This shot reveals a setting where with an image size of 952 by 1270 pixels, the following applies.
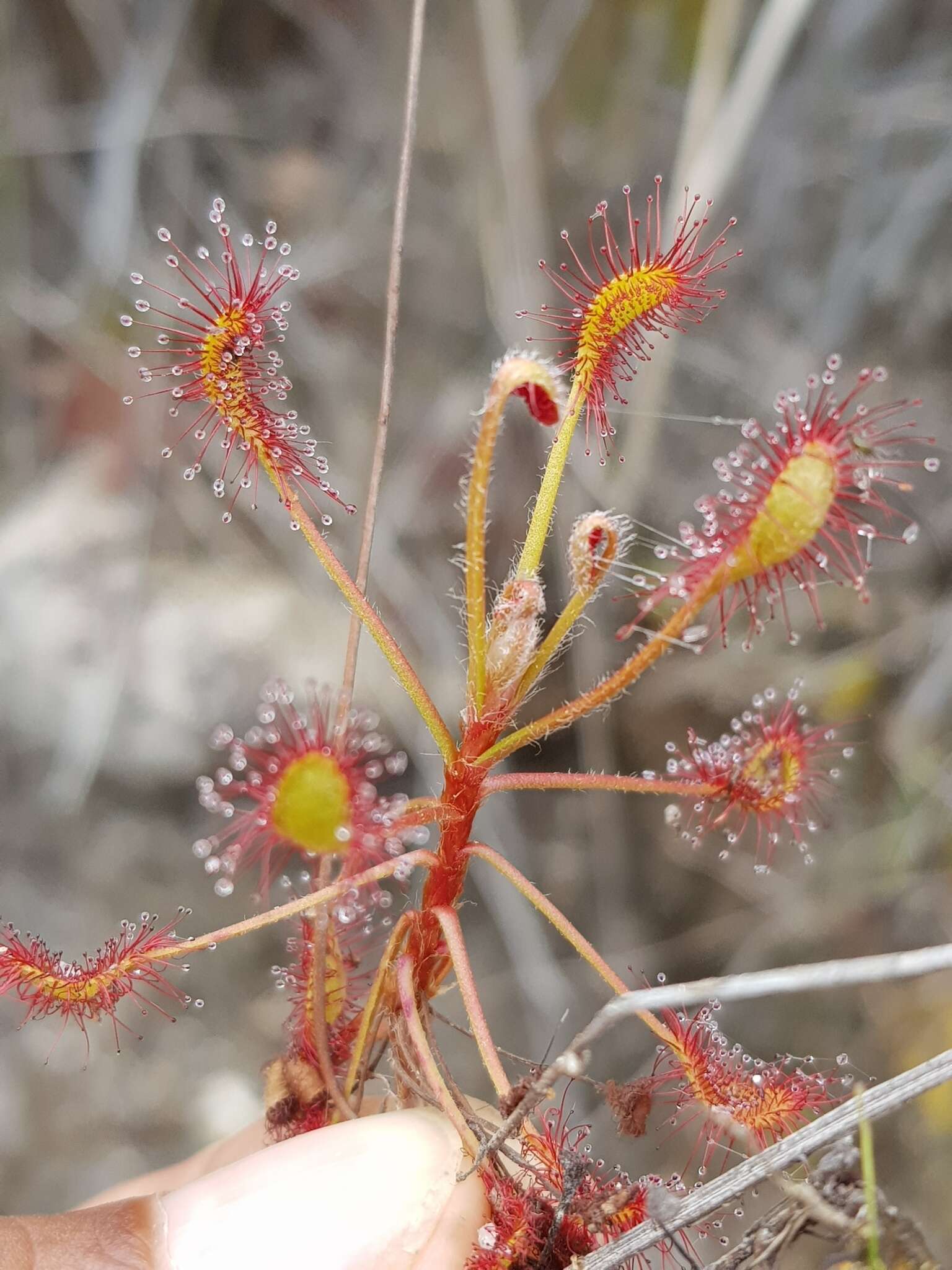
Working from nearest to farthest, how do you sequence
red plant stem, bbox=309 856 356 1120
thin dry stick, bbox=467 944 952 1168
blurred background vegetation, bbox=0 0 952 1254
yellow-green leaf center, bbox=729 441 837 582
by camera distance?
thin dry stick, bbox=467 944 952 1168, yellow-green leaf center, bbox=729 441 837 582, red plant stem, bbox=309 856 356 1120, blurred background vegetation, bbox=0 0 952 1254

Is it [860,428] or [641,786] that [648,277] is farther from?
[641,786]

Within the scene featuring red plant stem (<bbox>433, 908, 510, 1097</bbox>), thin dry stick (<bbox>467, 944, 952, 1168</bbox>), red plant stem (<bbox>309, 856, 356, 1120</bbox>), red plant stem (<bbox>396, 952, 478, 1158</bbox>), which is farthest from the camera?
red plant stem (<bbox>309, 856, 356, 1120</bbox>)

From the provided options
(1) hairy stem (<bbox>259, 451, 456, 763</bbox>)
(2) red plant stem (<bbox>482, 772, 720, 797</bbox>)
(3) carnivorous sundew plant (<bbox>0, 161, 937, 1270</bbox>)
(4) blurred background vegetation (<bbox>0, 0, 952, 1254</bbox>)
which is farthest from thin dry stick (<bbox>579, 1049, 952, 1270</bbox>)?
(4) blurred background vegetation (<bbox>0, 0, 952, 1254</bbox>)

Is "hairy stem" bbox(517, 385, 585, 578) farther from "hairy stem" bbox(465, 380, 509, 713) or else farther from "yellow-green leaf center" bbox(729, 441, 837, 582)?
"yellow-green leaf center" bbox(729, 441, 837, 582)

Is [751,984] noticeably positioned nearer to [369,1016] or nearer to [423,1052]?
[423,1052]

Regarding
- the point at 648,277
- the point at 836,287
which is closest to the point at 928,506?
the point at 836,287

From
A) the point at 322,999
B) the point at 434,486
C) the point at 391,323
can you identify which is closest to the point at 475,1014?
the point at 322,999

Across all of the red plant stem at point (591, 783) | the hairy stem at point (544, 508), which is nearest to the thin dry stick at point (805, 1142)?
the red plant stem at point (591, 783)
